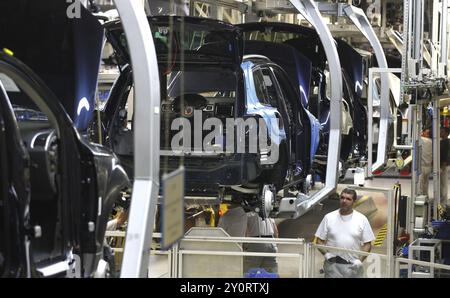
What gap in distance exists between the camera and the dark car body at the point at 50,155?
14.0 ft

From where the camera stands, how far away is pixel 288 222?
13430mm

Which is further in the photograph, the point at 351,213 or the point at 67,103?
the point at 351,213

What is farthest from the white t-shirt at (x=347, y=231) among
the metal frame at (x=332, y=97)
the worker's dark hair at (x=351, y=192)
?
the metal frame at (x=332, y=97)

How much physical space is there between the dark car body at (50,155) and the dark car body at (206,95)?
2.14 metres

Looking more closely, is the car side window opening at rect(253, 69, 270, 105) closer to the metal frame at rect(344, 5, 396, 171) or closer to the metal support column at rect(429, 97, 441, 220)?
the metal support column at rect(429, 97, 441, 220)

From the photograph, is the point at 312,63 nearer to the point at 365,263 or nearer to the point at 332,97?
the point at 332,97

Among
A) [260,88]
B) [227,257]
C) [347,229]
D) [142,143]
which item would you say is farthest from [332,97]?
[142,143]

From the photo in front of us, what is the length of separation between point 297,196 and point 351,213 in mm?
1522

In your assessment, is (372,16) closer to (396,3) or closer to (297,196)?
(396,3)

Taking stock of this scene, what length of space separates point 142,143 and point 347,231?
3.78 meters

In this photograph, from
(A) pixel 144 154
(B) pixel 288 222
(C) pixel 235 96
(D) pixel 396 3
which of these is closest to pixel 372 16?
(D) pixel 396 3

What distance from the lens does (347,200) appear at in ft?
26.5

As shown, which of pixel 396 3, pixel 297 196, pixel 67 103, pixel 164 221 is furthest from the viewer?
pixel 396 3

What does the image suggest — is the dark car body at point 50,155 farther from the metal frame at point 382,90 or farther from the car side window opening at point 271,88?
the metal frame at point 382,90
